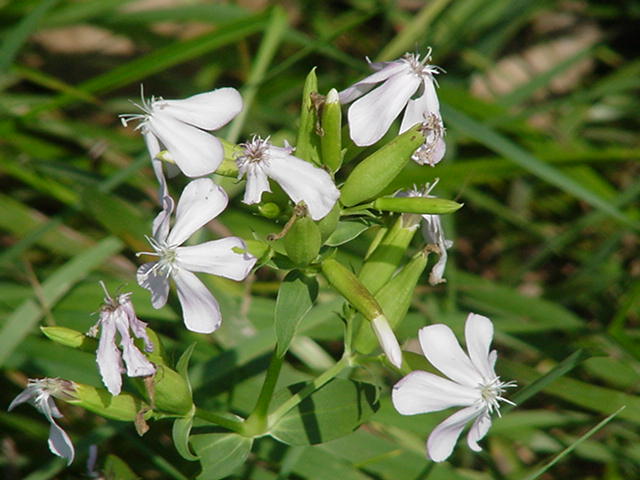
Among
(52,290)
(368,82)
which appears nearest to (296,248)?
(368,82)

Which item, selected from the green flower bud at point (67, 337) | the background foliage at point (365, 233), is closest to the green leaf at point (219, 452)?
the background foliage at point (365, 233)

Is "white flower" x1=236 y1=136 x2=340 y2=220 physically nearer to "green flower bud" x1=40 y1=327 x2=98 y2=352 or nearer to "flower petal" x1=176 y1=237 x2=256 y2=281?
"flower petal" x1=176 y1=237 x2=256 y2=281

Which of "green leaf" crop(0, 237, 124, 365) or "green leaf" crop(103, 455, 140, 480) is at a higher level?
"green leaf" crop(0, 237, 124, 365)

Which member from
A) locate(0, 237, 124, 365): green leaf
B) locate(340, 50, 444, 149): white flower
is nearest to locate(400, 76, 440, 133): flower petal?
locate(340, 50, 444, 149): white flower

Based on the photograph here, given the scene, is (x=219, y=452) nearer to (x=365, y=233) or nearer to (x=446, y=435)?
(x=446, y=435)

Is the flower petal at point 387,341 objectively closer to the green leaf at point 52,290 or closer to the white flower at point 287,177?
the white flower at point 287,177

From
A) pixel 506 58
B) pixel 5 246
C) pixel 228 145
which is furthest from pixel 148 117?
pixel 506 58
